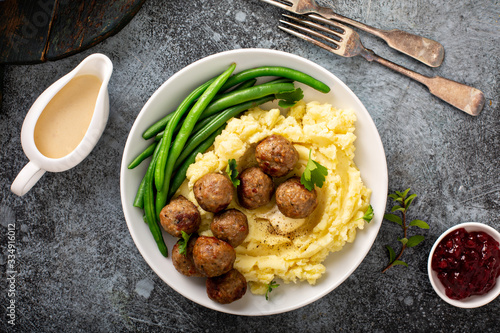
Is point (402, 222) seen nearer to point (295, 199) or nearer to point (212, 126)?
point (295, 199)

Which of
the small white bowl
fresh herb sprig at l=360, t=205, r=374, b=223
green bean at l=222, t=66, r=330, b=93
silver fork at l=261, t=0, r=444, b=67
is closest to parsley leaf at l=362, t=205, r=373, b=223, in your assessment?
fresh herb sprig at l=360, t=205, r=374, b=223

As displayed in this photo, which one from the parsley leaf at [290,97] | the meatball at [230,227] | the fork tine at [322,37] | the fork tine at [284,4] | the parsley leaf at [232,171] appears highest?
the fork tine at [284,4]

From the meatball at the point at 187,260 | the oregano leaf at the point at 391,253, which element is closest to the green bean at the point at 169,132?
the meatball at the point at 187,260

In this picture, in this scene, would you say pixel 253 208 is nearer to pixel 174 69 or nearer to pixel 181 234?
pixel 181 234

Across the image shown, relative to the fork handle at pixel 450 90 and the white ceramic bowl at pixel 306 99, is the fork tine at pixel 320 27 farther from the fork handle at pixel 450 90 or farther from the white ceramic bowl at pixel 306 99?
the white ceramic bowl at pixel 306 99

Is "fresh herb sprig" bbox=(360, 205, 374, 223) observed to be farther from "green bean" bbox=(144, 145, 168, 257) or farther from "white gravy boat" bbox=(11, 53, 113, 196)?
"white gravy boat" bbox=(11, 53, 113, 196)

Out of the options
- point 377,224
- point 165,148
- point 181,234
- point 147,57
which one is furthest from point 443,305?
point 147,57

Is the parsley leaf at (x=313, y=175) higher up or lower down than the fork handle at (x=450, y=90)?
lower down

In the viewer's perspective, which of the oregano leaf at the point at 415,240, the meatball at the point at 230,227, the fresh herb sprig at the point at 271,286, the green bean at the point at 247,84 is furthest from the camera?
the oregano leaf at the point at 415,240

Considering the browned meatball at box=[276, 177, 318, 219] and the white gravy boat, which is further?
the white gravy boat
